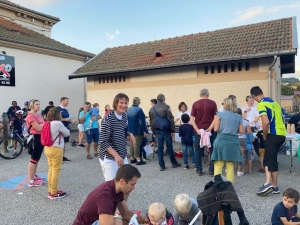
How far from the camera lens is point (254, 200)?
448 cm

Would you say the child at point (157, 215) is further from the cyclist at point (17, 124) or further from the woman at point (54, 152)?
the cyclist at point (17, 124)

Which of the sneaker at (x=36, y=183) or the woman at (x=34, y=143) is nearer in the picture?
the woman at (x=34, y=143)

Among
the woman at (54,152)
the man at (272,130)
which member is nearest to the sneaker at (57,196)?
the woman at (54,152)

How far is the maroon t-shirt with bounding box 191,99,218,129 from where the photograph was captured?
5.78 metres

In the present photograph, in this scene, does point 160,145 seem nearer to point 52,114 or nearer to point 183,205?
point 52,114

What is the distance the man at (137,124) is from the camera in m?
7.03

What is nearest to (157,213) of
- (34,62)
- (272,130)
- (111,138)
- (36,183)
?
(111,138)

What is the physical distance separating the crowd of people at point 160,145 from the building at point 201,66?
4.11 metres

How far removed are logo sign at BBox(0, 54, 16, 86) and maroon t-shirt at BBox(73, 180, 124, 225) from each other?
543 inches

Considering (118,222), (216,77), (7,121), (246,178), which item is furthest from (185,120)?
(7,121)

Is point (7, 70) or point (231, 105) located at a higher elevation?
point (7, 70)

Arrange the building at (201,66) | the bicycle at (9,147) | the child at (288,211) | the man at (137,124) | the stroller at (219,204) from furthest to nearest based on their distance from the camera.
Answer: the building at (201,66), the bicycle at (9,147), the man at (137,124), the child at (288,211), the stroller at (219,204)

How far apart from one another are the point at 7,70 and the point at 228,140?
43.8 feet

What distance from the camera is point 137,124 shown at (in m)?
7.21
